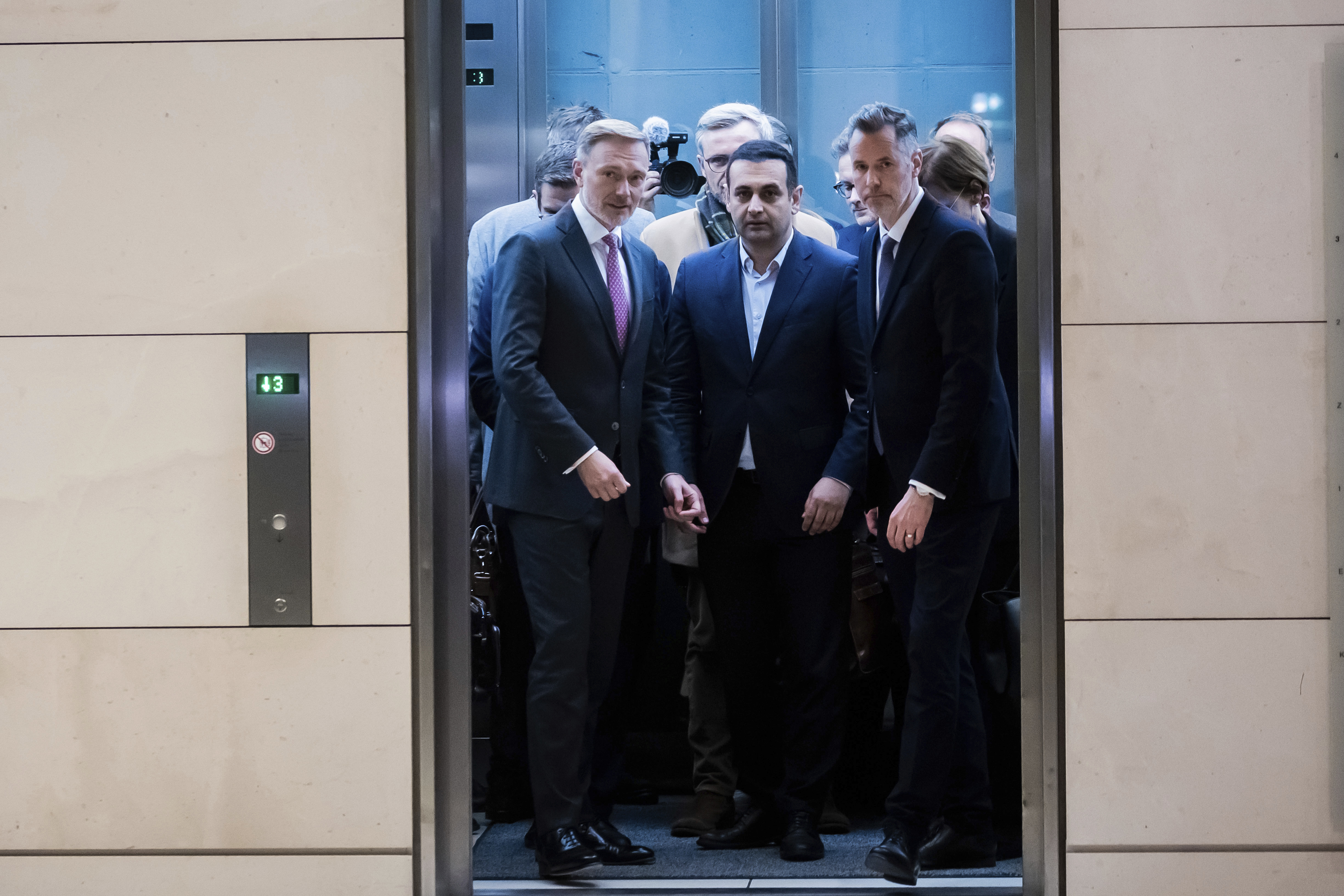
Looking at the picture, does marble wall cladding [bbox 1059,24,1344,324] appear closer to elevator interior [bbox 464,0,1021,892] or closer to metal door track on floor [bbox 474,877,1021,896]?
metal door track on floor [bbox 474,877,1021,896]

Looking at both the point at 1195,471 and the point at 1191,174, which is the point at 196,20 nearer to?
the point at 1191,174

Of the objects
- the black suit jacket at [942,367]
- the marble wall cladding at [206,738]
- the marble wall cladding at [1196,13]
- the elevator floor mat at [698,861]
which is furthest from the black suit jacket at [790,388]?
the marble wall cladding at [206,738]

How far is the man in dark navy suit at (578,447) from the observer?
3.16 m

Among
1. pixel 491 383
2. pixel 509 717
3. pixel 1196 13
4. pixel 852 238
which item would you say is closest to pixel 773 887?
pixel 509 717

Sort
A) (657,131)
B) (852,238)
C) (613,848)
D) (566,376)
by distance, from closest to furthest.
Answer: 1. (613,848)
2. (566,376)
3. (852,238)
4. (657,131)

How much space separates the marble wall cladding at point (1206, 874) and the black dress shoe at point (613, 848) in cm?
106

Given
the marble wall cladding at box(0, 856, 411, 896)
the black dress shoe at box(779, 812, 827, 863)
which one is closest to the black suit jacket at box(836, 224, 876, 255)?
the black dress shoe at box(779, 812, 827, 863)

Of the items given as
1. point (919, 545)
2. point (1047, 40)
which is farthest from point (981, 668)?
point (1047, 40)

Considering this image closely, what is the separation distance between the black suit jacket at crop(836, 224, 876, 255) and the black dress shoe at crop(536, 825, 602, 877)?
175 cm

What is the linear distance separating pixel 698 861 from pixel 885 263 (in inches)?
64.9

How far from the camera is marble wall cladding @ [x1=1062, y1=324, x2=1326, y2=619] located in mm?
2666

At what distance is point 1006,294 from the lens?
3.33m

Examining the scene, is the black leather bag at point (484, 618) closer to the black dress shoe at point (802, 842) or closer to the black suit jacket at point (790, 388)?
the black suit jacket at point (790, 388)

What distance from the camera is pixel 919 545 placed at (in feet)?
10.5
